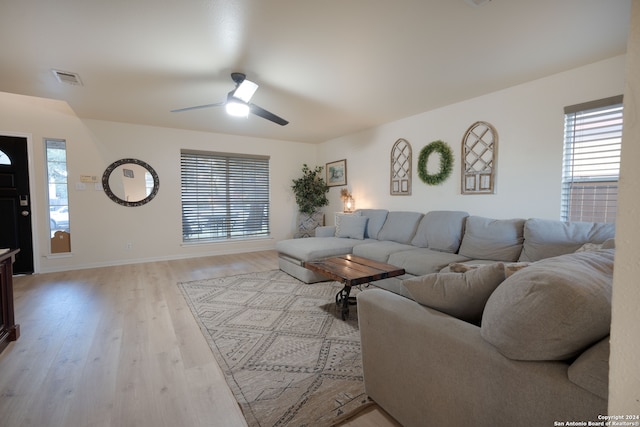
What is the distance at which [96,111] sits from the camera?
4.00 metres

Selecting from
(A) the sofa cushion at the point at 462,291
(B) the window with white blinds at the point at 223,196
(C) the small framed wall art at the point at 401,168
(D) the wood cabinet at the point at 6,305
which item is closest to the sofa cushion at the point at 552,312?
(A) the sofa cushion at the point at 462,291

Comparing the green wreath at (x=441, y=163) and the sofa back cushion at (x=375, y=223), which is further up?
the green wreath at (x=441, y=163)

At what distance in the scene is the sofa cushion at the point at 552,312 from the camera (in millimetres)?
804

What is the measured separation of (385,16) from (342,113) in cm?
216

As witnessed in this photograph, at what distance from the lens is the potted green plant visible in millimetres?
6117

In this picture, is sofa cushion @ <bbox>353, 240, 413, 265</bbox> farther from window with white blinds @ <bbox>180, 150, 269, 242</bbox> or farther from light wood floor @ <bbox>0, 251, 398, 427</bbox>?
window with white blinds @ <bbox>180, 150, 269, 242</bbox>

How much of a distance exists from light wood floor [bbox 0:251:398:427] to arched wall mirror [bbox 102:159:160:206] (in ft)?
5.59

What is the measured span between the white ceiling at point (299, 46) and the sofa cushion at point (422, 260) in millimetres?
1856

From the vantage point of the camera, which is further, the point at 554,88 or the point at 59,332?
the point at 554,88

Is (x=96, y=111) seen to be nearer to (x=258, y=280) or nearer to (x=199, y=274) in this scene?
(x=199, y=274)

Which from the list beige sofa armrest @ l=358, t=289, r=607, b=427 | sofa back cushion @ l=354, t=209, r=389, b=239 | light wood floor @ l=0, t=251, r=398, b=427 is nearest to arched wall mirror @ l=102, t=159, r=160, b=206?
light wood floor @ l=0, t=251, r=398, b=427

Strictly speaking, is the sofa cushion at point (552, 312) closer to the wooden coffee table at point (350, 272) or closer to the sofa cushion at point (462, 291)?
the sofa cushion at point (462, 291)

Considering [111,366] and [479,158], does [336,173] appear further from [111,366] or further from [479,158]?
[111,366]

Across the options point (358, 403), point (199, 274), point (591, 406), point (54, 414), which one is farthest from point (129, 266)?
point (591, 406)
